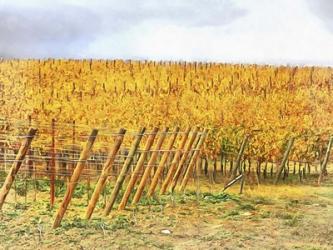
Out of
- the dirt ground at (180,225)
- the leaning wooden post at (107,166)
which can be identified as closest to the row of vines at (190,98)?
the dirt ground at (180,225)

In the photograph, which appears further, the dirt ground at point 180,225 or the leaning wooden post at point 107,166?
the leaning wooden post at point 107,166

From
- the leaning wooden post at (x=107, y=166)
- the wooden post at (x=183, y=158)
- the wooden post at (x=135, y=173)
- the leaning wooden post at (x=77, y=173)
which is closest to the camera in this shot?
the leaning wooden post at (x=77, y=173)

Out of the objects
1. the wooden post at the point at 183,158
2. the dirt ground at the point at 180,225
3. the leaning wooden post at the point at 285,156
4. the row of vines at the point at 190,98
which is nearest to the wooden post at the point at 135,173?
the dirt ground at the point at 180,225

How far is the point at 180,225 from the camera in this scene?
12062mm

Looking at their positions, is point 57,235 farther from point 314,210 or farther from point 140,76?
point 140,76

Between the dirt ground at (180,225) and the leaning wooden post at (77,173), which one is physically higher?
the leaning wooden post at (77,173)

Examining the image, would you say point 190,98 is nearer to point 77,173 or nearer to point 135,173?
point 135,173

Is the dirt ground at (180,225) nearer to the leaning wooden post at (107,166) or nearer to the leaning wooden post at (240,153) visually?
the leaning wooden post at (107,166)

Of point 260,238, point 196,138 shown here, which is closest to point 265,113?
point 196,138

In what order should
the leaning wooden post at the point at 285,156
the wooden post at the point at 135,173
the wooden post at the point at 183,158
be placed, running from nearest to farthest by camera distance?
the wooden post at the point at 135,173
the wooden post at the point at 183,158
the leaning wooden post at the point at 285,156

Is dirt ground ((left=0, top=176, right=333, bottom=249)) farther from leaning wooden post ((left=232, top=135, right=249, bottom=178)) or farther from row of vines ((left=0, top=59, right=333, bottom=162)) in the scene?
row of vines ((left=0, top=59, right=333, bottom=162))

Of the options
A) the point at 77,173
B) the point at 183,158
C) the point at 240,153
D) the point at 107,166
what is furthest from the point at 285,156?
the point at 77,173

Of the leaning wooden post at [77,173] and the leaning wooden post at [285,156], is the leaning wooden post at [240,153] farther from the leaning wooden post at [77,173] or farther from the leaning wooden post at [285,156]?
the leaning wooden post at [77,173]

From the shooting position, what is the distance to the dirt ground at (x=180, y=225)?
10647 mm
